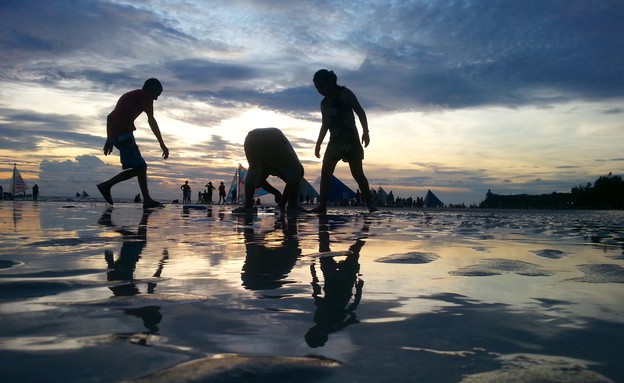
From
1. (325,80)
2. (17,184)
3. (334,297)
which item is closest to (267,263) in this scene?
(334,297)

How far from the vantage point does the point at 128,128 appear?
8.02 meters

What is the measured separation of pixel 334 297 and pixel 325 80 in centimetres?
654

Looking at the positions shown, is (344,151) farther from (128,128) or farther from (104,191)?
(104,191)

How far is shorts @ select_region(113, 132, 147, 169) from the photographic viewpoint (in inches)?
316

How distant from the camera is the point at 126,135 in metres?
8.02

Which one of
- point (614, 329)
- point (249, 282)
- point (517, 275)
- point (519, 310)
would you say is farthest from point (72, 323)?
point (517, 275)

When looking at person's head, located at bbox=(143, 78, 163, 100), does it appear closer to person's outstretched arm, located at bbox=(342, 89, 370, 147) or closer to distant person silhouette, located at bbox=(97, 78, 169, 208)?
distant person silhouette, located at bbox=(97, 78, 169, 208)

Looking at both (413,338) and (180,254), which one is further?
(180,254)

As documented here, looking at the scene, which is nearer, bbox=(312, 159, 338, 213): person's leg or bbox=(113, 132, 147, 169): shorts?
bbox=(113, 132, 147, 169): shorts

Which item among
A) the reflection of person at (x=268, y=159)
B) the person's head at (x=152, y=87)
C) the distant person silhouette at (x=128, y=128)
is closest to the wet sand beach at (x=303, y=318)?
the reflection of person at (x=268, y=159)

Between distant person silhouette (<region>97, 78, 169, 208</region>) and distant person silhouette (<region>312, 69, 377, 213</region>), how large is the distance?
2.67 m

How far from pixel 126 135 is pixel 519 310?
25.0ft

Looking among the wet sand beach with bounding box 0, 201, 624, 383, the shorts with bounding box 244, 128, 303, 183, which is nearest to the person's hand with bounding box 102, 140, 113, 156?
the shorts with bounding box 244, 128, 303, 183

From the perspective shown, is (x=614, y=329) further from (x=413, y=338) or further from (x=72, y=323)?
(x=72, y=323)
